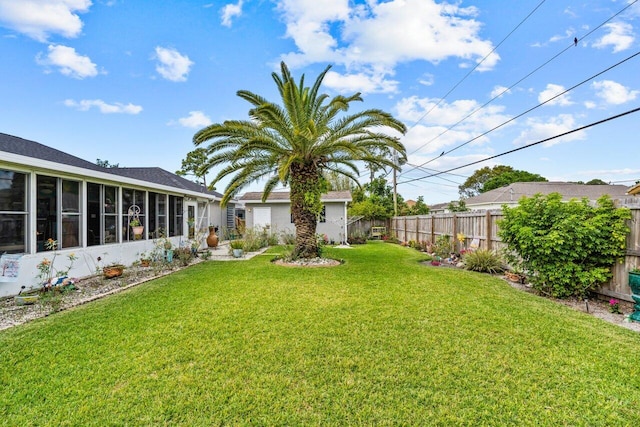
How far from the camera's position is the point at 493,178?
41.2 metres

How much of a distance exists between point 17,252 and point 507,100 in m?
18.0

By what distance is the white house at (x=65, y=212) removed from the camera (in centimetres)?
598

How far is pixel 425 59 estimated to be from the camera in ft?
48.2

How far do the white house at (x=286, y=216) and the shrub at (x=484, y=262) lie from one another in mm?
9808

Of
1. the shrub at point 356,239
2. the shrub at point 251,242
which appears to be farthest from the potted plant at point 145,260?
the shrub at point 356,239

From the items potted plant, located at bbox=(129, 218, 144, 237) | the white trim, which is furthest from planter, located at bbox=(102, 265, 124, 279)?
the white trim

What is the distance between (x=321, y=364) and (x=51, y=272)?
6804mm

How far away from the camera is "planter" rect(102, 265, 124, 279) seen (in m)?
7.94

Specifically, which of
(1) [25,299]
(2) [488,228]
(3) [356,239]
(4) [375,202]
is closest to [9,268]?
(1) [25,299]

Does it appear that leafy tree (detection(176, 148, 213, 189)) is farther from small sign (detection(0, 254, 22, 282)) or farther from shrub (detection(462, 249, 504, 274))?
shrub (detection(462, 249, 504, 274))

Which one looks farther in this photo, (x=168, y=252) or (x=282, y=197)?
(x=282, y=197)

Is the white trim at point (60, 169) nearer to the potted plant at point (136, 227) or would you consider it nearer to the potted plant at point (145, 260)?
the potted plant at point (136, 227)

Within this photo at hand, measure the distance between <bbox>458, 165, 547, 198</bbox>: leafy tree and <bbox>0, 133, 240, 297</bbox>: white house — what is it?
41.2 metres

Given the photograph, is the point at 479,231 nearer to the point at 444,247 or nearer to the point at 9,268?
the point at 444,247
